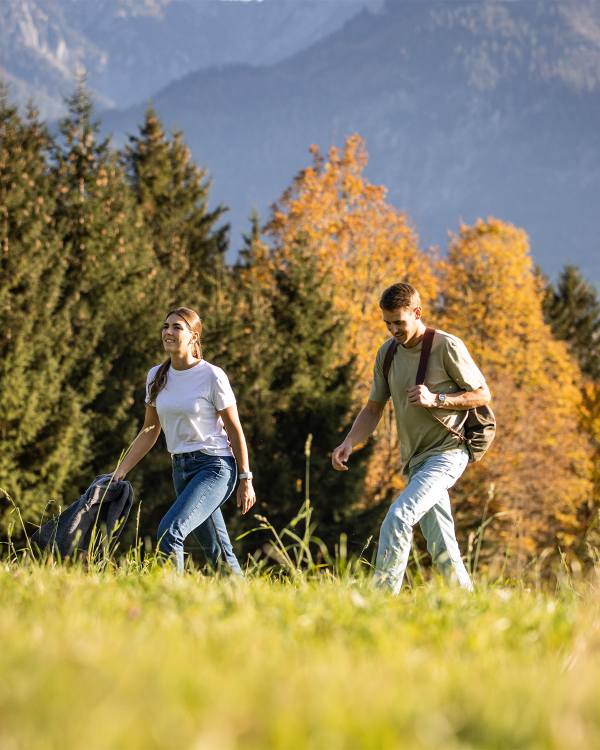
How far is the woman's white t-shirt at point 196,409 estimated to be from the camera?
5266mm

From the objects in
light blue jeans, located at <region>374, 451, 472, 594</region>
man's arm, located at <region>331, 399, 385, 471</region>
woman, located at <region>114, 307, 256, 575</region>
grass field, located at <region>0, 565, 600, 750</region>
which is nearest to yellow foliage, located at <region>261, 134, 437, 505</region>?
man's arm, located at <region>331, 399, 385, 471</region>

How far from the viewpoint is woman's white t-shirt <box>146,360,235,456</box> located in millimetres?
5266

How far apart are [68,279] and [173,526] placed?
16995 mm

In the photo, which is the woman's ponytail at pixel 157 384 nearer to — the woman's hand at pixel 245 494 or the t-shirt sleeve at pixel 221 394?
the t-shirt sleeve at pixel 221 394

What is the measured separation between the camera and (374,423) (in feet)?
18.1

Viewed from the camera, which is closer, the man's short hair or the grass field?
the grass field

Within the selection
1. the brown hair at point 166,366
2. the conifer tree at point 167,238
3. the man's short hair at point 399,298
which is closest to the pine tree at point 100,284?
the conifer tree at point 167,238

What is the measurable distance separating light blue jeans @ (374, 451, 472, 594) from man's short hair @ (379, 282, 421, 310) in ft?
3.37

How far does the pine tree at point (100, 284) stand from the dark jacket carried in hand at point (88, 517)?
13.9m

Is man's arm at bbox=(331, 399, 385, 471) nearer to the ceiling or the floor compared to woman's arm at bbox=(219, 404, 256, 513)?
nearer to the ceiling

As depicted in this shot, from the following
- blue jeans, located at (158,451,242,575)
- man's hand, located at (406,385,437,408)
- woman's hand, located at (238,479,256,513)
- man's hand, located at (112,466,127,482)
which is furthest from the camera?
woman's hand, located at (238,479,256,513)

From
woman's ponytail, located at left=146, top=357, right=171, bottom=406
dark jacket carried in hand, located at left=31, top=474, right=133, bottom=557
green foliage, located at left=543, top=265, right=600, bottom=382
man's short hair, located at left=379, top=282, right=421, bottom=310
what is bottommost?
dark jacket carried in hand, located at left=31, top=474, right=133, bottom=557

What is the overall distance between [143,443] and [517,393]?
23545 millimetres

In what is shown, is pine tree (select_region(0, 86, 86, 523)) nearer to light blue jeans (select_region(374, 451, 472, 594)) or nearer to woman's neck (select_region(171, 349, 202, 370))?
woman's neck (select_region(171, 349, 202, 370))
